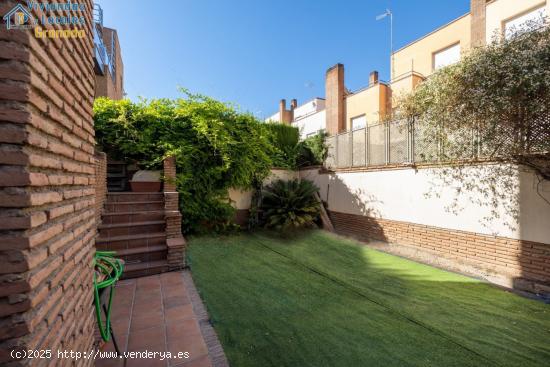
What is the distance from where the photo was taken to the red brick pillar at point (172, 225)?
4.39m

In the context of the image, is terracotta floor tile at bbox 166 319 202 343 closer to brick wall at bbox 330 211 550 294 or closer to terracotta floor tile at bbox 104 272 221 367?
terracotta floor tile at bbox 104 272 221 367

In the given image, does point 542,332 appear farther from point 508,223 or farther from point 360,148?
point 360,148

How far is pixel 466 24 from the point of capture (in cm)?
921

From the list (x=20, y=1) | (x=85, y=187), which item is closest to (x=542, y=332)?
(x=85, y=187)

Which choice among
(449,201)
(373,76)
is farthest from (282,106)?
(449,201)

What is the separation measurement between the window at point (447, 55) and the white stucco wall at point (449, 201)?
6871 millimetres

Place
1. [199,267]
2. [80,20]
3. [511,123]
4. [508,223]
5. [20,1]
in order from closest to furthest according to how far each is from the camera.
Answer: [20,1] → [80,20] → [511,123] → [508,223] → [199,267]

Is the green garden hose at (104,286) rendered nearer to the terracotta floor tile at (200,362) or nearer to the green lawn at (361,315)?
the terracotta floor tile at (200,362)

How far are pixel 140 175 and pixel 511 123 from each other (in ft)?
23.5

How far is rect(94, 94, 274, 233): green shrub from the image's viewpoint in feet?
19.6

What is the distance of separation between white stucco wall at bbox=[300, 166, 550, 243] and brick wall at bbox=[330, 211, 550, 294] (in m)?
0.13

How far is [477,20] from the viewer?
28.0 ft

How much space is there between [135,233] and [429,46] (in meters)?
13.3

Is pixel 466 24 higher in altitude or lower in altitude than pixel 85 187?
higher
